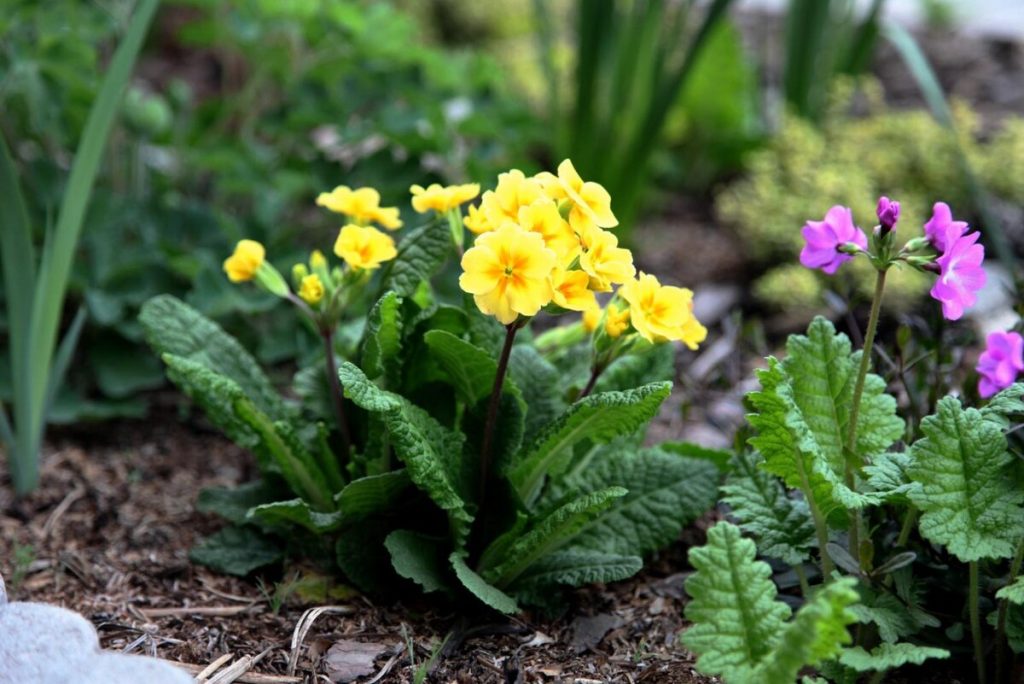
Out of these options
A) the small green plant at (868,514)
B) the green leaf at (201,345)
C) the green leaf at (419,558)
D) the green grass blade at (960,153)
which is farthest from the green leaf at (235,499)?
the green grass blade at (960,153)

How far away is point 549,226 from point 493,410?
0.28 meters

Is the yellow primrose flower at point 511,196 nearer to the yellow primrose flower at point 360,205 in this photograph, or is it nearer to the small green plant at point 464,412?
the small green plant at point 464,412

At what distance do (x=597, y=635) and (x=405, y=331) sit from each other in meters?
0.54

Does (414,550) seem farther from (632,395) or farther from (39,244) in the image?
(39,244)

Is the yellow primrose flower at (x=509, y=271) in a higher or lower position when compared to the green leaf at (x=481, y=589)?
higher

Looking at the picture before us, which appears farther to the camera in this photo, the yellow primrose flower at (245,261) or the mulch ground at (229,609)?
the yellow primrose flower at (245,261)

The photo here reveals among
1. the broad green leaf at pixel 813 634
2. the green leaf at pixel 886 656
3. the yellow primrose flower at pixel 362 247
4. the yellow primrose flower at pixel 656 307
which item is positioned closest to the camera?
the broad green leaf at pixel 813 634

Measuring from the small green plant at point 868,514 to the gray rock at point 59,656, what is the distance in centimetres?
64

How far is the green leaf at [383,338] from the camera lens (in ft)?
5.07

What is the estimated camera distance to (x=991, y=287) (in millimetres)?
2748

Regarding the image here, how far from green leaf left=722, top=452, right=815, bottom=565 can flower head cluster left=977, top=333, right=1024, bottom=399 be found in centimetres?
Result: 30

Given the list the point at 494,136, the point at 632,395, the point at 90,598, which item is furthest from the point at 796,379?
the point at 494,136

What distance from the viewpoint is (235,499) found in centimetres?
184

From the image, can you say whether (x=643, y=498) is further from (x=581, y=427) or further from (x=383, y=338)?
(x=383, y=338)
